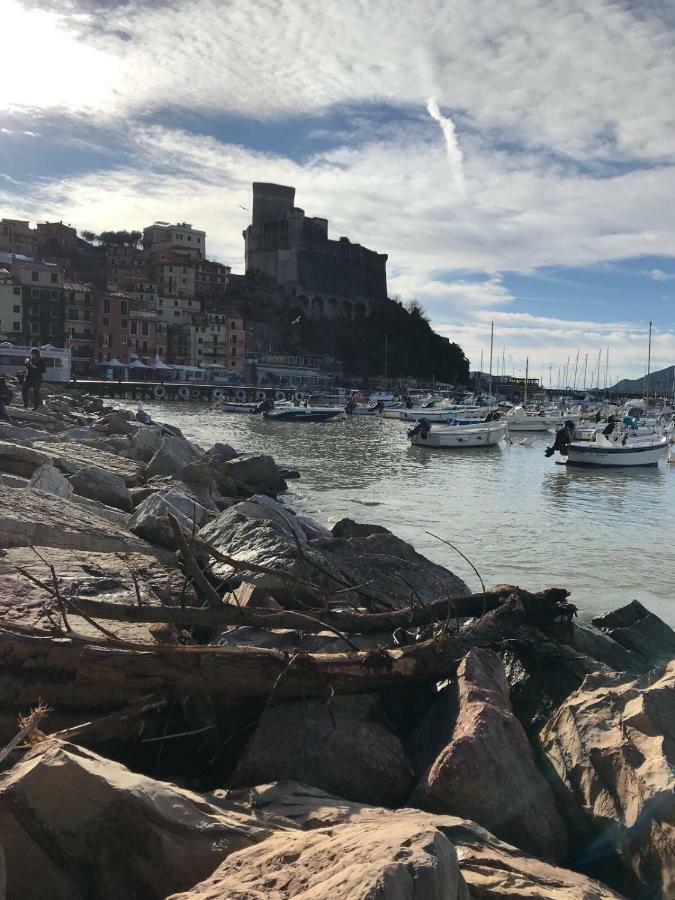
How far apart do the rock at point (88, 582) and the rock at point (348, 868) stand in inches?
73.8

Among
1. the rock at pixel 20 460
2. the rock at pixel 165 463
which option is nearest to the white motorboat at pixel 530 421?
the rock at pixel 165 463

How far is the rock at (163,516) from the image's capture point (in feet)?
22.9

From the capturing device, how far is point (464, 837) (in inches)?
108

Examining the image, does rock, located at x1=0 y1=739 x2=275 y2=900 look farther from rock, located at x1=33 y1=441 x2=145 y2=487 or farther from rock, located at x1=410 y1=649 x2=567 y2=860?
rock, located at x1=33 y1=441 x2=145 y2=487

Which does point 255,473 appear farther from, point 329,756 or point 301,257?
point 301,257

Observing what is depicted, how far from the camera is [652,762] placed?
322cm

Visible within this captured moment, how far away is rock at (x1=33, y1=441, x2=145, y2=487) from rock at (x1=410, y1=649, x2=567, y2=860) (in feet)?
25.4

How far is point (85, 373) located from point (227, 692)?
255 ft

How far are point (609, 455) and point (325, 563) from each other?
81.7ft

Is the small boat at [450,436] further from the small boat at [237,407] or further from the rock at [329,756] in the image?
the rock at [329,756]

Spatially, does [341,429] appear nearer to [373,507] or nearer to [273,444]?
[273,444]

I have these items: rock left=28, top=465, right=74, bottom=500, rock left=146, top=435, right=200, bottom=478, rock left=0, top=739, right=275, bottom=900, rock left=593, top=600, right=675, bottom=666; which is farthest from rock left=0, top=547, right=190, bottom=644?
rock left=146, top=435, right=200, bottom=478

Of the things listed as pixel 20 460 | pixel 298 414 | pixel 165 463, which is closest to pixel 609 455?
pixel 165 463

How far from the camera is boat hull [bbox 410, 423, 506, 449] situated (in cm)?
3522
